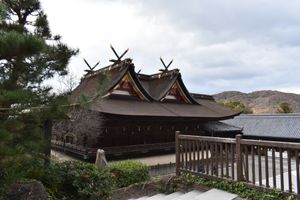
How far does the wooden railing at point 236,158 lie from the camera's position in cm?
473

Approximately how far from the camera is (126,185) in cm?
691

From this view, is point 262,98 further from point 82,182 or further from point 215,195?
point 82,182

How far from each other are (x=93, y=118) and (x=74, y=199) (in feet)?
23.2

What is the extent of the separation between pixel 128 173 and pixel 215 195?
255 centimetres

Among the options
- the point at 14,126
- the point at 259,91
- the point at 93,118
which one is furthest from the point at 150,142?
the point at 259,91

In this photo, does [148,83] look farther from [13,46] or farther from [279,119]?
[13,46]

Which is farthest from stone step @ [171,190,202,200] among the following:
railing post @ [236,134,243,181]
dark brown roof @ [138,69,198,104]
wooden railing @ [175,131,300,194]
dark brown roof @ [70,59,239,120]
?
dark brown roof @ [138,69,198,104]

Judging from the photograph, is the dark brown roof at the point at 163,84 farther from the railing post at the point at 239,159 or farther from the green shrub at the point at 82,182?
the green shrub at the point at 82,182

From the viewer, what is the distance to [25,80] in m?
3.76

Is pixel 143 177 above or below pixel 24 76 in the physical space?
below

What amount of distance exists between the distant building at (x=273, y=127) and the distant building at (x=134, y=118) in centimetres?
169

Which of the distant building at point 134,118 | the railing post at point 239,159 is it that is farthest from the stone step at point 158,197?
the distant building at point 134,118

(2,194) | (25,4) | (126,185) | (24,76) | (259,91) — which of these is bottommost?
(126,185)

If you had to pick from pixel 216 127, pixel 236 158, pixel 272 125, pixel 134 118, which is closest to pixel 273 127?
pixel 272 125
